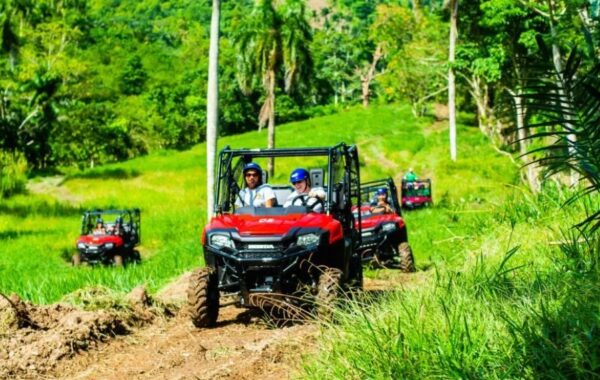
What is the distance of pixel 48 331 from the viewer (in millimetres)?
8414

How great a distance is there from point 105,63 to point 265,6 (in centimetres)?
7232

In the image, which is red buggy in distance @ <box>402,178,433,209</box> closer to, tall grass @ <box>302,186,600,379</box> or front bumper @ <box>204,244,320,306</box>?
front bumper @ <box>204,244,320,306</box>

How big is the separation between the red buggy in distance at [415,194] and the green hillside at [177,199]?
0.71m

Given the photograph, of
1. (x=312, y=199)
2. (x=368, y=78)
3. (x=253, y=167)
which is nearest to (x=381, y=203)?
(x=253, y=167)

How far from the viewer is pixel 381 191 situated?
1794 cm

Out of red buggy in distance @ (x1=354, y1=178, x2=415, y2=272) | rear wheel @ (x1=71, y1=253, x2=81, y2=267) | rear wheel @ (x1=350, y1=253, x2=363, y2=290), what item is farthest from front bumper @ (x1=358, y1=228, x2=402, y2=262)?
rear wheel @ (x1=71, y1=253, x2=81, y2=267)

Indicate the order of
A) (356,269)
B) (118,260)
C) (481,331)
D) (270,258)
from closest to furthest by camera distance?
(481,331) < (270,258) < (356,269) < (118,260)

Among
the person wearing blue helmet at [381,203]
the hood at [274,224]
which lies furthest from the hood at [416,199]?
the hood at [274,224]

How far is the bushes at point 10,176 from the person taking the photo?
44.2m

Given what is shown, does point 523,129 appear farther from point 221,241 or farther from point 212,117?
point 212,117

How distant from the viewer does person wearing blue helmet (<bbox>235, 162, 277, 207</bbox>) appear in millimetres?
10430

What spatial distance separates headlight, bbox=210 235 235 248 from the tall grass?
2.86 m

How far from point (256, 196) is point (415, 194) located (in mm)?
25087

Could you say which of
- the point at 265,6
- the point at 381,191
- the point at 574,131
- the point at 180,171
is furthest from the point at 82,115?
the point at 574,131
